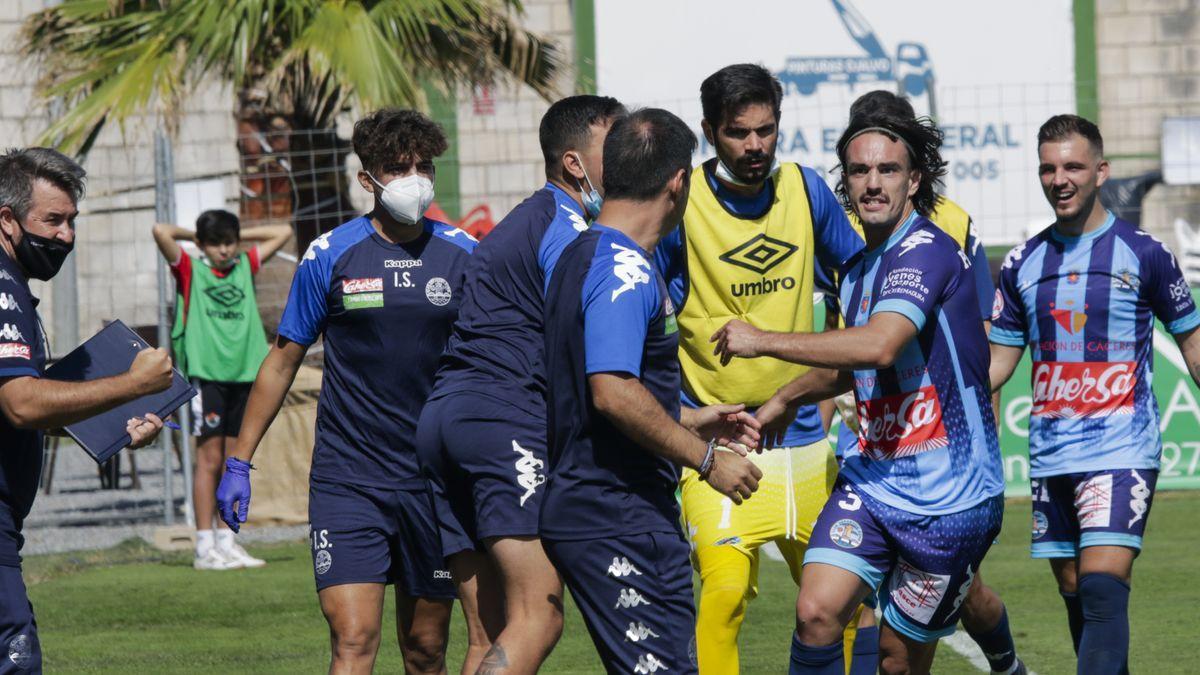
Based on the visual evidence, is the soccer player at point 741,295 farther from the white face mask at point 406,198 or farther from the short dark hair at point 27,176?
the short dark hair at point 27,176

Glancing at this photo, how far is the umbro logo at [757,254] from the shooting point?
6281mm

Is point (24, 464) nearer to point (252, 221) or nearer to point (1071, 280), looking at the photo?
point (1071, 280)

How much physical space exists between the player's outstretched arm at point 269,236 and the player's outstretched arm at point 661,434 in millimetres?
8131

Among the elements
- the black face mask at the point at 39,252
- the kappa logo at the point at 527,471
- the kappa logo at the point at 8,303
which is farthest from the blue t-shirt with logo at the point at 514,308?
the kappa logo at the point at 8,303

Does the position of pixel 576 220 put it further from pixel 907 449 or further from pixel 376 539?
pixel 376 539

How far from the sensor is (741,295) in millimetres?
6305

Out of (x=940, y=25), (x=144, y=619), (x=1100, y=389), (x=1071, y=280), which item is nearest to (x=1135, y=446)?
(x=1100, y=389)

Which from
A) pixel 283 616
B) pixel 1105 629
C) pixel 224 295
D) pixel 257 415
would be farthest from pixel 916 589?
pixel 224 295

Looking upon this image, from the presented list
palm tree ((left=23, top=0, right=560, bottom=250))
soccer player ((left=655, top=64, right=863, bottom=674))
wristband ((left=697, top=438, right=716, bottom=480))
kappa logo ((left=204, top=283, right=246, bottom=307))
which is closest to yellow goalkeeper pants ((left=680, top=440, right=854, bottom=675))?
soccer player ((left=655, top=64, right=863, bottom=674))

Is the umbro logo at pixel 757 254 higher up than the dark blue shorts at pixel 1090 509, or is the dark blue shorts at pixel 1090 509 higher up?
the umbro logo at pixel 757 254

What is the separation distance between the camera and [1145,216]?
61.9 ft

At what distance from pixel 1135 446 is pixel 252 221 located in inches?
370

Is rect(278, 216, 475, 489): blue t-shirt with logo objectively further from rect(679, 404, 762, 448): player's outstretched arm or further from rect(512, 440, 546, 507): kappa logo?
rect(679, 404, 762, 448): player's outstretched arm

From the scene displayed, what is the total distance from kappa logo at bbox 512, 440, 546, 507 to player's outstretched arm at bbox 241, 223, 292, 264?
7449 millimetres
